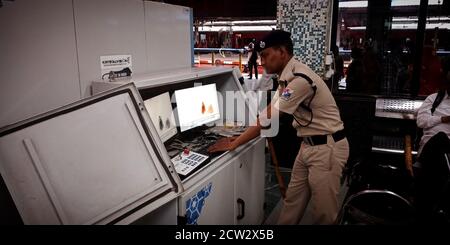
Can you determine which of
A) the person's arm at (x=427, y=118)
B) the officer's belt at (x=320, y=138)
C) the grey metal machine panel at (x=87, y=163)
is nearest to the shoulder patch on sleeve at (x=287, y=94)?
the officer's belt at (x=320, y=138)

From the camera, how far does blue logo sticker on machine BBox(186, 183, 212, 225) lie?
1.66 m

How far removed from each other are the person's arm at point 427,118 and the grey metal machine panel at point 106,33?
7.59 feet

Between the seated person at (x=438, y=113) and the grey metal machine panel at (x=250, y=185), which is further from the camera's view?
the seated person at (x=438, y=113)

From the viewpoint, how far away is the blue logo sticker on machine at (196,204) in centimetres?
166

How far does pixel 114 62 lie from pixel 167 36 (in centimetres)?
62

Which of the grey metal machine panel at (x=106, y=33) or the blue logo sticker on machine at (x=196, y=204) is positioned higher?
the grey metal machine panel at (x=106, y=33)

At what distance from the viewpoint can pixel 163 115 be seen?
2.17 meters

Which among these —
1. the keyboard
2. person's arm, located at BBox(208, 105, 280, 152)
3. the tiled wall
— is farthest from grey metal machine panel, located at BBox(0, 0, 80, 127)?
the tiled wall

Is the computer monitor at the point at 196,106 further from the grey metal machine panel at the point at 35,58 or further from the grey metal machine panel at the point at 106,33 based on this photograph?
the grey metal machine panel at the point at 35,58

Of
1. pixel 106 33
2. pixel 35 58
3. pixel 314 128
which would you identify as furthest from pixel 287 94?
pixel 35 58

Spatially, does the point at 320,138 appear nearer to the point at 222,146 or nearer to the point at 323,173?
the point at 323,173

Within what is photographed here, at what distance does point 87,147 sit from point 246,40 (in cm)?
1547

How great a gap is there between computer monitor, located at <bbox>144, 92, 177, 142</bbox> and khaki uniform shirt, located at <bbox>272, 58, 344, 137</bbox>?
711 millimetres
